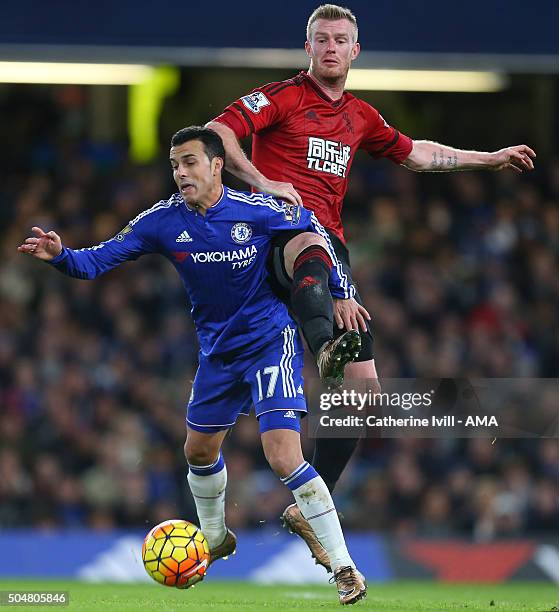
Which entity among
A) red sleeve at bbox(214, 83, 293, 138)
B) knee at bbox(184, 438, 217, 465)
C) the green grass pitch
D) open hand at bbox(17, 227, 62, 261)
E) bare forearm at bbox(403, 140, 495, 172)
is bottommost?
the green grass pitch

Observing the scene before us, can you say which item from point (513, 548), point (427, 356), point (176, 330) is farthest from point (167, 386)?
point (513, 548)

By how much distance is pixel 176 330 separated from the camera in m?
15.5

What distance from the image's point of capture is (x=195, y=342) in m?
15.4

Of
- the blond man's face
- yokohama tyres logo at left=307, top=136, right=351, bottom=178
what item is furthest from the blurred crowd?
the blond man's face

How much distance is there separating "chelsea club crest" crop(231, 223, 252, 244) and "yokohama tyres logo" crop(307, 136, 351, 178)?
2.31 feet

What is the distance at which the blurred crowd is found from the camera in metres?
14.2

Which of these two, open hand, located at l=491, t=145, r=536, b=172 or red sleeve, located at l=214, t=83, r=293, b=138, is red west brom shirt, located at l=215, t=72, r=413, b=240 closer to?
red sleeve, located at l=214, t=83, r=293, b=138

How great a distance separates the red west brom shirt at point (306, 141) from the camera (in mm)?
8062

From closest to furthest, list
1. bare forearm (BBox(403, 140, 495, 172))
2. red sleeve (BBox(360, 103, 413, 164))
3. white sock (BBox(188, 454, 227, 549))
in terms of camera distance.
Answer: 1. white sock (BBox(188, 454, 227, 549))
2. red sleeve (BBox(360, 103, 413, 164))
3. bare forearm (BBox(403, 140, 495, 172))

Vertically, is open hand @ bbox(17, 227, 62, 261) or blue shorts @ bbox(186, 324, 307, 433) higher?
open hand @ bbox(17, 227, 62, 261)

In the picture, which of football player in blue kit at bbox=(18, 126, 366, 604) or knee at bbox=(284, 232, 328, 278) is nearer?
football player in blue kit at bbox=(18, 126, 366, 604)

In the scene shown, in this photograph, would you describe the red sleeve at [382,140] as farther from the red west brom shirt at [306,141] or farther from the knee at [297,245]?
the knee at [297,245]

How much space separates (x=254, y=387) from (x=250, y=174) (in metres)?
1.21

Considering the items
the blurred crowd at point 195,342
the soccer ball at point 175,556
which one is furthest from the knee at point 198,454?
the blurred crowd at point 195,342
